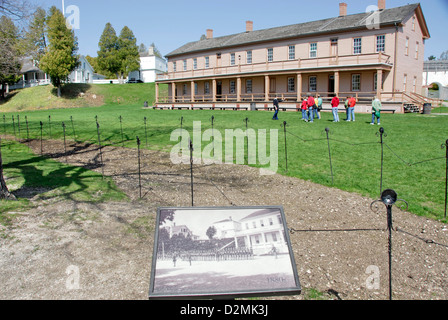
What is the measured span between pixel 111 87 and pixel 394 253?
64.7 m

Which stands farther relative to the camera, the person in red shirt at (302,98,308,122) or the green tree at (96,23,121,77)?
the green tree at (96,23,121,77)

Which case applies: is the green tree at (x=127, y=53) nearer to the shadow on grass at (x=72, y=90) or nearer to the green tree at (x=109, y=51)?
the green tree at (x=109, y=51)

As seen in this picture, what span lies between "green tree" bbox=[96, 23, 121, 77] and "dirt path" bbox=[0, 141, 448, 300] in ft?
240

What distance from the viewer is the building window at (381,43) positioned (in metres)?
34.5

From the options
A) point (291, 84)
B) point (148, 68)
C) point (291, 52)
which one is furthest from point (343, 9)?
point (148, 68)

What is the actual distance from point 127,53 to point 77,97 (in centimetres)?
2197

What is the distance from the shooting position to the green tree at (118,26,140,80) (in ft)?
253

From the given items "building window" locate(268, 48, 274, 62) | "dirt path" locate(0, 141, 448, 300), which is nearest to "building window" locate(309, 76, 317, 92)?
"building window" locate(268, 48, 274, 62)

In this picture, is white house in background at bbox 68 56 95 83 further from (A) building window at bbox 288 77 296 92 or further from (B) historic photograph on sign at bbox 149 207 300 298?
(B) historic photograph on sign at bbox 149 207 300 298

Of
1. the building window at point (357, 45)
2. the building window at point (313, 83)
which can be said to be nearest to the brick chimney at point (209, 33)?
the building window at point (313, 83)

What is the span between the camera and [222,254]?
382 centimetres
